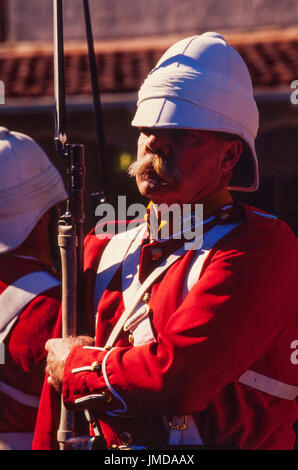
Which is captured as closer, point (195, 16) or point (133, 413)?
point (133, 413)

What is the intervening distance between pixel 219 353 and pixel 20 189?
1017 millimetres

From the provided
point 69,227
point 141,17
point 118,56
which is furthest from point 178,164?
point 141,17

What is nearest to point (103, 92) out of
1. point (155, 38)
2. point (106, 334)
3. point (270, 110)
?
point (270, 110)

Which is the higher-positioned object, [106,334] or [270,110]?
→ [106,334]

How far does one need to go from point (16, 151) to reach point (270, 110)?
4378 millimetres

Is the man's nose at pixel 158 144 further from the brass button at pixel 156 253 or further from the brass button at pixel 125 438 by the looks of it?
the brass button at pixel 125 438

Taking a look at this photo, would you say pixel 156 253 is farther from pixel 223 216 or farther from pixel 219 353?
pixel 219 353

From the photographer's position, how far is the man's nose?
2.04 m

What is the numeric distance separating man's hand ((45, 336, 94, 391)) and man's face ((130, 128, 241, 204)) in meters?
0.43

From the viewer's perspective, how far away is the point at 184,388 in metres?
1.82

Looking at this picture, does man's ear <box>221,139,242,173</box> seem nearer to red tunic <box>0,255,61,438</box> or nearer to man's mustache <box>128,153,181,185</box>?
man's mustache <box>128,153,181,185</box>

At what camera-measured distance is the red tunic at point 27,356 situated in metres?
2.28
